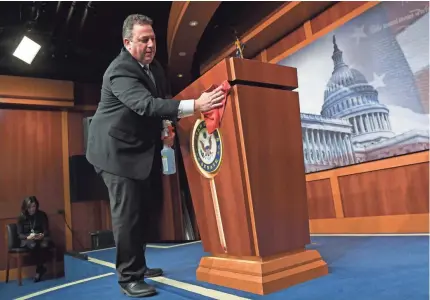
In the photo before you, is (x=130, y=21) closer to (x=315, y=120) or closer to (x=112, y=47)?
(x=315, y=120)

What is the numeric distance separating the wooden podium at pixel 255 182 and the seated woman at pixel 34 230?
3574 mm

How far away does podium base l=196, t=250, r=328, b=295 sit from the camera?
108 centimetres

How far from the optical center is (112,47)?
4.56 m

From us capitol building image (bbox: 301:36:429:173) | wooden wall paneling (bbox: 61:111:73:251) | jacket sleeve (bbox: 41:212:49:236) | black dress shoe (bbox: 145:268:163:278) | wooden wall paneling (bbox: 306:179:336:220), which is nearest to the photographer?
black dress shoe (bbox: 145:268:163:278)

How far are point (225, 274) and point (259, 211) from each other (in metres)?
0.27

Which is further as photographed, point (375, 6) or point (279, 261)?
point (375, 6)

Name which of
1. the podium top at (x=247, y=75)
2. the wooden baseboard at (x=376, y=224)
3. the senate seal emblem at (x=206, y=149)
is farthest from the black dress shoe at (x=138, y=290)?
the wooden baseboard at (x=376, y=224)

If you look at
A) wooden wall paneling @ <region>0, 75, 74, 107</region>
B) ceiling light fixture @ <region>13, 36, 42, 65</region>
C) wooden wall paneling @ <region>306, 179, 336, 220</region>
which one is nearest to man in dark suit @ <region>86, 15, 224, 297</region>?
wooden wall paneling @ <region>306, 179, 336, 220</region>

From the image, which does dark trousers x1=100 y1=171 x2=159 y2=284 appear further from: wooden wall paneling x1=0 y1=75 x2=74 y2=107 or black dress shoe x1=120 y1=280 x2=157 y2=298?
wooden wall paneling x1=0 y1=75 x2=74 y2=107

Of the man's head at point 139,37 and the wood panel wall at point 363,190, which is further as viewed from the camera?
the wood panel wall at point 363,190

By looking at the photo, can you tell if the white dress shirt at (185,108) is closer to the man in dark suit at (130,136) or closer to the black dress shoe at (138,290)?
the man in dark suit at (130,136)

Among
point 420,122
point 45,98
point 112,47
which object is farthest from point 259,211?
point 45,98

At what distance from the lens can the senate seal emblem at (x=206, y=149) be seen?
1.20 meters

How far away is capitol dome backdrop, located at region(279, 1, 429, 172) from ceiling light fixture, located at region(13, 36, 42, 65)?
2691mm
